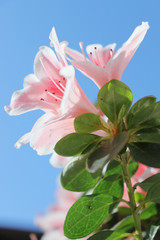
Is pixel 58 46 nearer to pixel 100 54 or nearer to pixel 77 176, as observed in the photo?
pixel 100 54

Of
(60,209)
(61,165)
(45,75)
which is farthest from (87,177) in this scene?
(60,209)

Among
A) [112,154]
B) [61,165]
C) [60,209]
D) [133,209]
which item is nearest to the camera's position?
[112,154]

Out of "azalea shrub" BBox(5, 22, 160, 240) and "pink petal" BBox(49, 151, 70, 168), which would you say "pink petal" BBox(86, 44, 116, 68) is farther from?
"pink petal" BBox(49, 151, 70, 168)

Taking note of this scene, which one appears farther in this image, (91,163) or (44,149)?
(44,149)

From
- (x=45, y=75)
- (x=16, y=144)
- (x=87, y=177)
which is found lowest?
(x=87, y=177)

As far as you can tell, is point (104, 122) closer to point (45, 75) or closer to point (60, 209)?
point (45, 75)

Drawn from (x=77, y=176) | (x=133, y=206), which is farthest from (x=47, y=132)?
(x=133, y=206)

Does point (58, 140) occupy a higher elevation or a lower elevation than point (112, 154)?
higher
